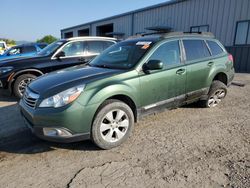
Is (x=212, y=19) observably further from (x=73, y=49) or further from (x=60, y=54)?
(x=60, y=54)

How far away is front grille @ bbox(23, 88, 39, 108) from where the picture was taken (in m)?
3.19

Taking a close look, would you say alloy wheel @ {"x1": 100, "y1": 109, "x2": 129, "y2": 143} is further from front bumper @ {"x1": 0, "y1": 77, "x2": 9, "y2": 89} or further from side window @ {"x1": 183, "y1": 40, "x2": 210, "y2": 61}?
front bumper @ {"x1": 0, "y1": 77, "x2": 9, "y2": 89}

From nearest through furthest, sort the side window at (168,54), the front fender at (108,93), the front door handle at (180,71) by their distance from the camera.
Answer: the front fender at (108,93) → the side window at (168,54) → the front door handle at (180,71)

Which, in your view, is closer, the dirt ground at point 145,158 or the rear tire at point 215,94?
the dirt ground at point 145,158

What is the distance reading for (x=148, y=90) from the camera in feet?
12.4

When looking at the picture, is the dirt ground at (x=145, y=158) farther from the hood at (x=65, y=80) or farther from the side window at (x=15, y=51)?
the side window at (x=15, y=51)

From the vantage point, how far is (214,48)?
5.16 m

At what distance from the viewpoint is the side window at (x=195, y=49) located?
14.7ft

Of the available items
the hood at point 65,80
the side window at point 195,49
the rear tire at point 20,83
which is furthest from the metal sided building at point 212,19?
the rear tire at point 20,83

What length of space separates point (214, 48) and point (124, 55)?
7.71 feet

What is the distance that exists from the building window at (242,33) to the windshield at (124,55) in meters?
10.3

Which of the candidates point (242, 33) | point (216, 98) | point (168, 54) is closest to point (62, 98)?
point (168, 54)

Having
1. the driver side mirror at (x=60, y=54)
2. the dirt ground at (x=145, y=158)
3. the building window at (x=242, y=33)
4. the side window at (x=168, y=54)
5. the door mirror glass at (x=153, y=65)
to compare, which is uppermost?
the building window at (x=242, y=33)

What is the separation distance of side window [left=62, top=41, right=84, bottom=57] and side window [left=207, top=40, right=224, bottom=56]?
156 inches
